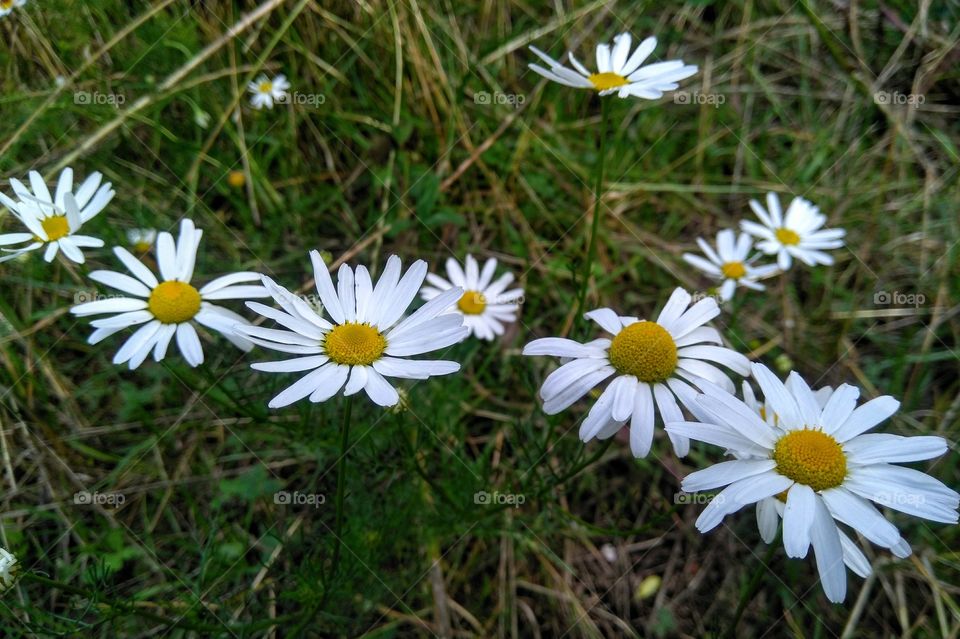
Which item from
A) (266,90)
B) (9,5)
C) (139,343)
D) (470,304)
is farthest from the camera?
(266,90)

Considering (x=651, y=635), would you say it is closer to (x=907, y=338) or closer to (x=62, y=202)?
(x=907, y=338)

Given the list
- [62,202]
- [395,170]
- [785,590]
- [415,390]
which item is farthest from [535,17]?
[785,590]

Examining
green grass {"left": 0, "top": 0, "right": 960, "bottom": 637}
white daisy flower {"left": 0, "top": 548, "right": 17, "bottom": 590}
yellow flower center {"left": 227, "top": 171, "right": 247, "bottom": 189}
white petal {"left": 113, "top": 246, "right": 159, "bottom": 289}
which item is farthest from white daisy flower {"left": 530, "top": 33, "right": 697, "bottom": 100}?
white daisy flower {"left": 0, "top": 548, "right": 17, "bottom": 590}

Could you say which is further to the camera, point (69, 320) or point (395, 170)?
point (395, 170)

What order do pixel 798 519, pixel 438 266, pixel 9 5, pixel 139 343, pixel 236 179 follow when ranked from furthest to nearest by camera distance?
pixel 236 179 → pixel 438 266 → pixel 9 5 → pixel 139 343 → pixel 798 519

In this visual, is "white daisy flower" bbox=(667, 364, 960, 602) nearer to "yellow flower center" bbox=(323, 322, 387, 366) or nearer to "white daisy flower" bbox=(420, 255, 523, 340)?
"yellow flower center" bbox=(323, 322, 387, 366)

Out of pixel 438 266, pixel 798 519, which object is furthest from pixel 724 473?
pixel 438 266

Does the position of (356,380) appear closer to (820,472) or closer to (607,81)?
(820,472)
